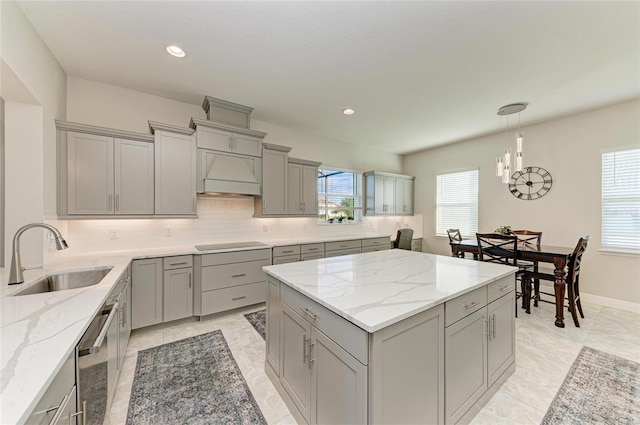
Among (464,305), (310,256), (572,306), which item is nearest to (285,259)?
(310,256)

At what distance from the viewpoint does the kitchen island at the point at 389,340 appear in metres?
1.15

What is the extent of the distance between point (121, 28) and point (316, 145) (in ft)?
10.7

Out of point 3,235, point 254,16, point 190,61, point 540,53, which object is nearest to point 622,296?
point 540,53

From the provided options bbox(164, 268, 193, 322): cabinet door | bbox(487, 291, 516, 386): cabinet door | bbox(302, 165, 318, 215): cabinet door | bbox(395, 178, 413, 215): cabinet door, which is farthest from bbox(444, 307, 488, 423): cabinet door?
bbox(395, 178, 413, 215): cabinet door

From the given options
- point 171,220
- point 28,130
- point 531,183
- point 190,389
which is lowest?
point 190,389

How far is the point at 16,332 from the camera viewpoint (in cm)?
101

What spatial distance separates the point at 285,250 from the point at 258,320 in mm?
1035

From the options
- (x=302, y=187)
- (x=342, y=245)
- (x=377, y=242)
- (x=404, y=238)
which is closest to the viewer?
(x=302, y=187)

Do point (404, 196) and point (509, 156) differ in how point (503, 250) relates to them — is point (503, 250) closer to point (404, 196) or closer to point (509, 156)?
point (509, 156)

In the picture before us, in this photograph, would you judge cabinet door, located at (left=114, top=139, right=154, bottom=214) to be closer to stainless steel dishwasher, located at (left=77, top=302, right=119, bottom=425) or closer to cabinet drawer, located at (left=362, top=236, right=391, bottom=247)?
stainless steel dishwasher, located at (left=77, top=302, right=119, bottom=425)

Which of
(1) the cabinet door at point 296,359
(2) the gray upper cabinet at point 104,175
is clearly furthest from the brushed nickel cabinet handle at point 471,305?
(2) the gray upper cabinet at point 104,175

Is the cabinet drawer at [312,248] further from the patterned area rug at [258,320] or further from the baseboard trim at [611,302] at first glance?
the baseboard trim at [611,302]

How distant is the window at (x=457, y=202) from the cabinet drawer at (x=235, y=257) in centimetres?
428

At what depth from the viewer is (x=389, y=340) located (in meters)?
1.16
